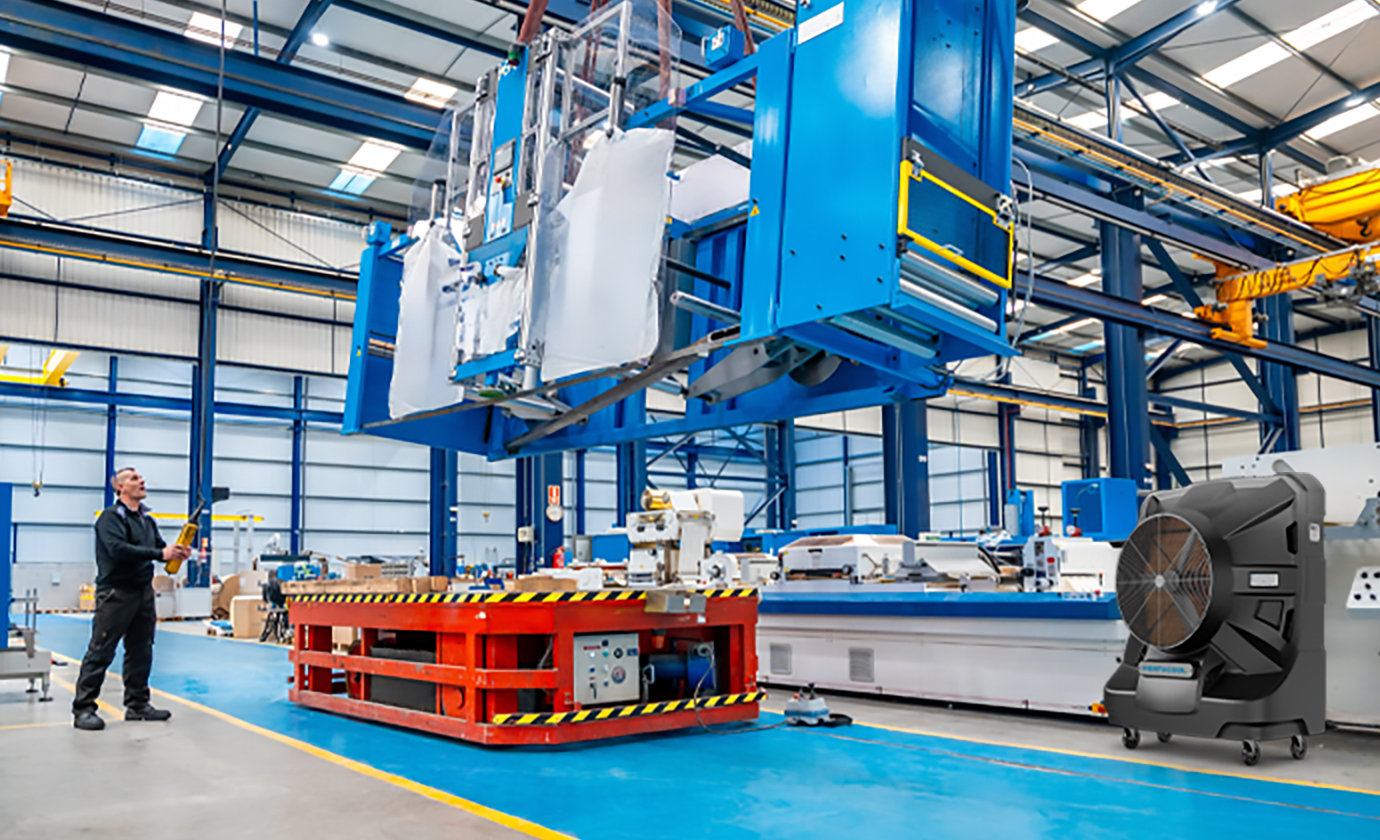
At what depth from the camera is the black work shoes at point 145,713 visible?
6.53m

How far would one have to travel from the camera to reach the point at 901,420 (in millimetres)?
17906

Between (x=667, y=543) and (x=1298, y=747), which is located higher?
(x=667, y=543)

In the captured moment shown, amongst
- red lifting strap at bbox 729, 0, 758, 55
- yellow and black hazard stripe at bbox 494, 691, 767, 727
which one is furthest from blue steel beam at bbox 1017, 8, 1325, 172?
yellow and black hazard stripe at bbox 494, 691, 767, 727

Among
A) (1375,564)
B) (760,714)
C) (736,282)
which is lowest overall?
(760,714)

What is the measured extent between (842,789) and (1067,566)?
5.44 metres

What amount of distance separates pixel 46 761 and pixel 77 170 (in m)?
19.3

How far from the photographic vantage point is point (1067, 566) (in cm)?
896

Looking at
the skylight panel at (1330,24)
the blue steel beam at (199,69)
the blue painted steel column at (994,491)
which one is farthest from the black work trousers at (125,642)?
the blue painted steel column at (994,491)

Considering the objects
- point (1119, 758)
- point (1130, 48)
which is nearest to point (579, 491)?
point (1130, 48)

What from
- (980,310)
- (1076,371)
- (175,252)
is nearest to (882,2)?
(980,310)

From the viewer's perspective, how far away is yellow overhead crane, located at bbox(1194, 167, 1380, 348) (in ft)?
45.8

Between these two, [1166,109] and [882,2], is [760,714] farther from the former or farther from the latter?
[1166,109]

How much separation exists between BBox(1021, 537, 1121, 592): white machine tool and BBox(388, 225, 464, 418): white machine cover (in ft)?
14.1

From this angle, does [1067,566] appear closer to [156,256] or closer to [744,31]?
[744,31]
